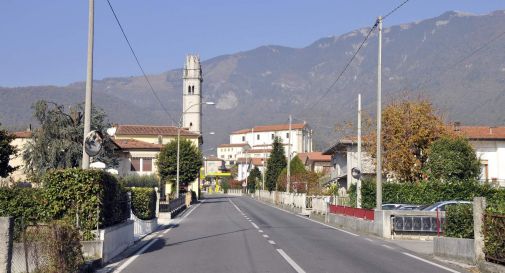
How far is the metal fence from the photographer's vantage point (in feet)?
51.5

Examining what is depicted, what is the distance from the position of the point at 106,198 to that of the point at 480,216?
31.5ft

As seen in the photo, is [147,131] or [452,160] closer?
[452,160]

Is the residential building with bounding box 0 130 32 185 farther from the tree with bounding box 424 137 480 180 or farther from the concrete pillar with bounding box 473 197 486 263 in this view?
the concrete pillar with bounding box 473 197 486 263

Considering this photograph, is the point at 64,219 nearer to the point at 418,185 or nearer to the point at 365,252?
the point at 365,252

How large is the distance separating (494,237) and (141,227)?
17569 millimetres

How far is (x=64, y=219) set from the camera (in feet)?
56.3

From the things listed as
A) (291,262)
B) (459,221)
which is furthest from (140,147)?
(291,262)

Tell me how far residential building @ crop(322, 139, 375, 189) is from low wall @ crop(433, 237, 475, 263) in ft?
136

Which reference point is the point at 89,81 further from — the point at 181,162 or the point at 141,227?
the point at 181,162

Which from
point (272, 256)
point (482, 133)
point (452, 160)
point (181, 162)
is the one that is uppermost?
point (482, 133)

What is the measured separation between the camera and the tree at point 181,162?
293ft

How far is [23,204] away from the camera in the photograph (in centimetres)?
1700

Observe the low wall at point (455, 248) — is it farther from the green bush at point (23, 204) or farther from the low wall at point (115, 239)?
the green bush at point (23, 204)

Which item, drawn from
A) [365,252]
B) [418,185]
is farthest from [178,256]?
[418,185]
